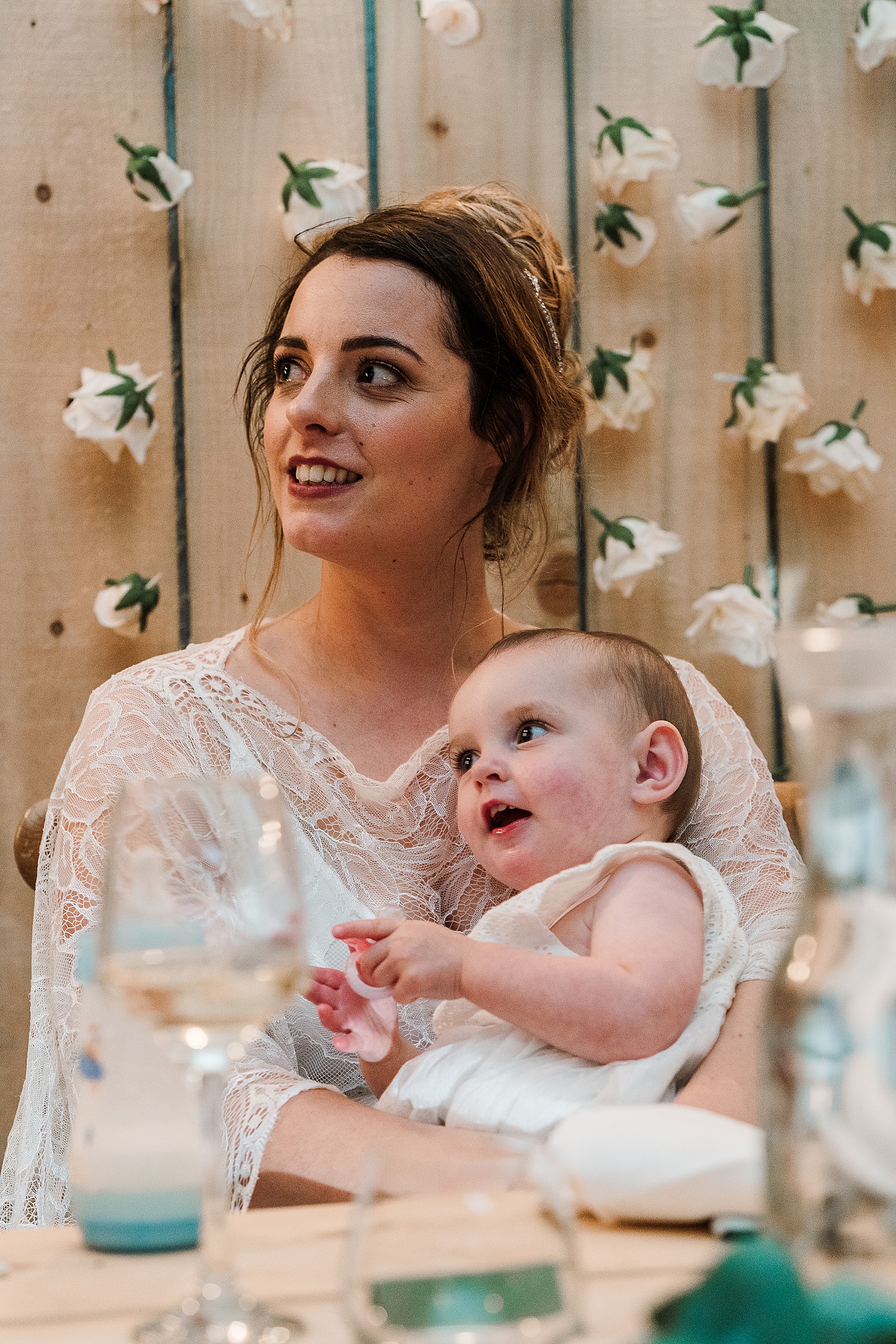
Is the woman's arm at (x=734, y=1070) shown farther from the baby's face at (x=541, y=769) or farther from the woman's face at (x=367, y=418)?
the woman's face at (x=367, y=418)

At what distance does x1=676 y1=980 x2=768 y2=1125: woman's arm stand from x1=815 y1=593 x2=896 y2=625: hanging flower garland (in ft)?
2.99

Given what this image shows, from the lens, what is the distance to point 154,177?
1.95m

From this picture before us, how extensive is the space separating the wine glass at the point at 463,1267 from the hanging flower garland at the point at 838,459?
1.77 metres

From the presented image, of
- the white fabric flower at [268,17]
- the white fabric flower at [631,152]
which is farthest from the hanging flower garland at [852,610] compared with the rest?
the white fabric flower at [268,17]

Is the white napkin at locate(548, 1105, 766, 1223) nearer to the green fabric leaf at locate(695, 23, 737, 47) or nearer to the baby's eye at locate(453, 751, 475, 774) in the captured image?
the baby's eye at locate(453, 751, 475, 774)

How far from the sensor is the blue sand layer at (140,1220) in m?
0.65

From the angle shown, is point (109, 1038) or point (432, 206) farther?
point (432, 206)

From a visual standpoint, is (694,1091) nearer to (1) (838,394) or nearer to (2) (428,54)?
(1) (838,394)

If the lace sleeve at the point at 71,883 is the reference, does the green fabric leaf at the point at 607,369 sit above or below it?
above

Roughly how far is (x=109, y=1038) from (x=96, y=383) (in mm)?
1412

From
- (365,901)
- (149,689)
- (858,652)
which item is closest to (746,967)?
(365,901)

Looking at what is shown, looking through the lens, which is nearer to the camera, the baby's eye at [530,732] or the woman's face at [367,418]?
the baby's eye at [530,732]

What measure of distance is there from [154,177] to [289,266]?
23cm

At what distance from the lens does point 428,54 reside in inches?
81.4
